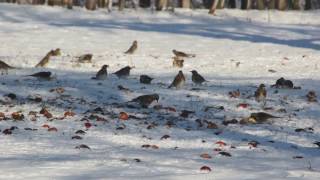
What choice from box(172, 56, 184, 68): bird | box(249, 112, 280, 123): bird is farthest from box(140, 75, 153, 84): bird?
box(249, 112, 280, 123): bird

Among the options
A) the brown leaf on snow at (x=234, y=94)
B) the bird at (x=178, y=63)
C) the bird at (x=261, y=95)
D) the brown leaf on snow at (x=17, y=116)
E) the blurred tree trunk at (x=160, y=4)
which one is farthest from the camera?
the blurred tree trunk at (x=160, y=4)

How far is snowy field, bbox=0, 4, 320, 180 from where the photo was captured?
387 inches

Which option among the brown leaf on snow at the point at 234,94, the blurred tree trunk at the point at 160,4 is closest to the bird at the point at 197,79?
the brown leaf on snow at the point at 234,94

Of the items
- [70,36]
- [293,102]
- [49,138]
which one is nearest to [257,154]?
[49,138]

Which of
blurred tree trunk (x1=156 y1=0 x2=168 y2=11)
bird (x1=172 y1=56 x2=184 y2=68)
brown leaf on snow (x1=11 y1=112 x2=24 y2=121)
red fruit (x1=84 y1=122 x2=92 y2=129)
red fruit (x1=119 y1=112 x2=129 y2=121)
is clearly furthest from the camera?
blurred tree trunk (x1=156 y1=0 x2=168 y2=11)

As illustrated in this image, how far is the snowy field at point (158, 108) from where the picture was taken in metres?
9.83

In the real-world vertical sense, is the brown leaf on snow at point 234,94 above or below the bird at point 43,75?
above

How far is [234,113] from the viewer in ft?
50.0

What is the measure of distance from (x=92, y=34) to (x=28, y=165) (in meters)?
21.3

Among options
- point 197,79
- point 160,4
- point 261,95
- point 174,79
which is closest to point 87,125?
point 261,95

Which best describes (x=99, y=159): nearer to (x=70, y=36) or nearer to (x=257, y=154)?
(x=257, y=154)

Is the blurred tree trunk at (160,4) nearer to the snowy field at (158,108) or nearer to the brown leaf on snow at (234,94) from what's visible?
the snowy field at (158,108)

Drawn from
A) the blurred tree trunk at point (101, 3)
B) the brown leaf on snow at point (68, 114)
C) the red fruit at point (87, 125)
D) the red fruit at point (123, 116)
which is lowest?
the blurred tree trunk at point (101, 3)

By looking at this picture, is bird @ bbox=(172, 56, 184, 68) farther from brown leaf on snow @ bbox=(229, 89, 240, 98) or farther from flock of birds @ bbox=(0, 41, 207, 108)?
brown leaf on snow @ bbox=(229, 89, 240, 98)
